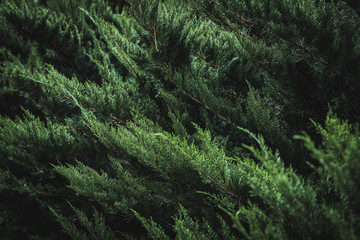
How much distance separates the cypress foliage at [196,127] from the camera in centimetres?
123

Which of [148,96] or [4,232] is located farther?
[148,96]

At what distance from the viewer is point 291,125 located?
1.63m

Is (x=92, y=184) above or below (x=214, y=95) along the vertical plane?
below

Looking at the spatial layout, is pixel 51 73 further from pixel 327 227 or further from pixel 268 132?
pixel 327 227

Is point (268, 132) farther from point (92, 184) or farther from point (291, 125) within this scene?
point (92, 184)

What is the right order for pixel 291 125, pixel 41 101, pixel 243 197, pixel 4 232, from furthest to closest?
1. pixel 41 101
2. pixel 4 232
3. pixel 291 125
4. pixel 243 197

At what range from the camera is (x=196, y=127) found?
4.06 feet

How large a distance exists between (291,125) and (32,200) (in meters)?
2.21

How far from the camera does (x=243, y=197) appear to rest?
4.10 ft

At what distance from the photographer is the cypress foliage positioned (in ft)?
4.02

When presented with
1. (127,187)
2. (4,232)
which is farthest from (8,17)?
(127,187)

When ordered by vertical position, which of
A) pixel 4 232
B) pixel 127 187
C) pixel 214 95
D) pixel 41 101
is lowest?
pixel 4 232

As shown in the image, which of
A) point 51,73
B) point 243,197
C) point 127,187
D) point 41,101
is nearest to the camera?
point 243,197

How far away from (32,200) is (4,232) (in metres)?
0.28
